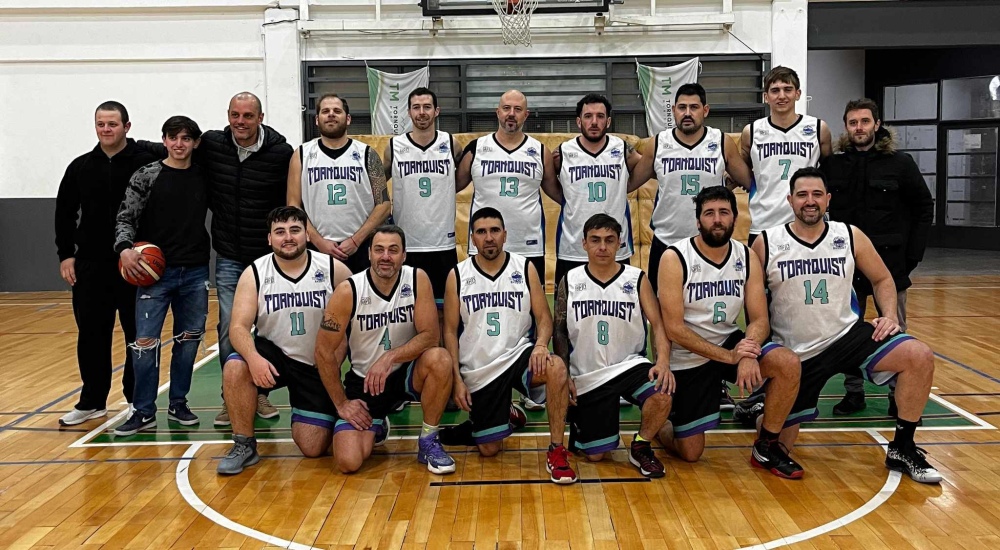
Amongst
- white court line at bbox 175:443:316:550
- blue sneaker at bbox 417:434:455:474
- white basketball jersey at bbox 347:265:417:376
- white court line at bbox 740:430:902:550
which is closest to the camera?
white court line at bbox 740:430:902:550

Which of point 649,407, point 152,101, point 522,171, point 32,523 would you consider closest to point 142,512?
point 32,523

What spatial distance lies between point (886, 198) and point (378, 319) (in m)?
2.94

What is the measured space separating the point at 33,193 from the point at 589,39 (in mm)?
7701

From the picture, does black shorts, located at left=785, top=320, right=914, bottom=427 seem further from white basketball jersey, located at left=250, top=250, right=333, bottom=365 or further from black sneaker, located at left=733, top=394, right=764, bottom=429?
white basketball jersey, located at left=250, top=250, right=333, bottom=365

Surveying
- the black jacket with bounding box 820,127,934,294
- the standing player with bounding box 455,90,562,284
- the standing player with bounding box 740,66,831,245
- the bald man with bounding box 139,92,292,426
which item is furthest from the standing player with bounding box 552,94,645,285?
the bald man with bounding box 139,92,292,426

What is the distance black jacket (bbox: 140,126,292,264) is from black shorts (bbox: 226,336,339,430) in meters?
A: 0.80

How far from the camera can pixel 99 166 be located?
206 inches

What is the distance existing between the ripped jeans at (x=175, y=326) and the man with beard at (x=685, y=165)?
2.65 m

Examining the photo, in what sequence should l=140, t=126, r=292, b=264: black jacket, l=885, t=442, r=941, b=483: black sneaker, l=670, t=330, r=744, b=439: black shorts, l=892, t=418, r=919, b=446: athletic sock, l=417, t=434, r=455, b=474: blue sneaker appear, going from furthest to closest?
l=140, t=126, r=292, b=264: black jacket, l=670, t=330, r=744, b=439: black shorts, l=417, t=434, r=455, b=474: blue sneaker, l=892, t=418, r=919, b=446: athletic sock, l=885, t=442, r=941, b=483: black sneaker

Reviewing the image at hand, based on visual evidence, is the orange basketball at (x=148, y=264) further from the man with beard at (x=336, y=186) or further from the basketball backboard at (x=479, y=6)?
the basketball backboard at (x=479, y=6)

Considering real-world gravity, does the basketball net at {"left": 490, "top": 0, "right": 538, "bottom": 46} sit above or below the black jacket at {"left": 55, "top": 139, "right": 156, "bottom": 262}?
above

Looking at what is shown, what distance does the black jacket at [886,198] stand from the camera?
516 centimetres

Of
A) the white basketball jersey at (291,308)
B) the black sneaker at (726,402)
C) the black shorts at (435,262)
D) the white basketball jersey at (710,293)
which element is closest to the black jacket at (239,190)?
the white basketball jersey at (291,308)

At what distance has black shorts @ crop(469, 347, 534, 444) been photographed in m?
4.60
